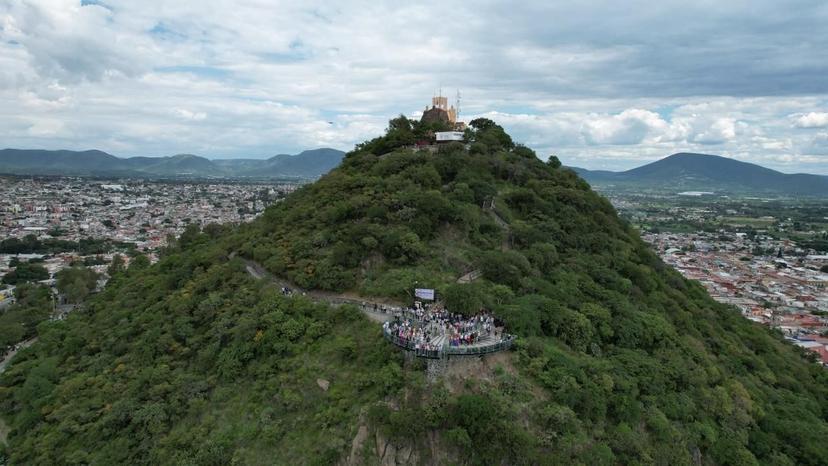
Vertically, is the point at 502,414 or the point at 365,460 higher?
the point at 502,414

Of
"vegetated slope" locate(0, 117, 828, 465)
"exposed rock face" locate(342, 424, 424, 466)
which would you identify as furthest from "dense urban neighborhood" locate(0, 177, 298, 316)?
"exposed rock face" locate(342, 424, 424, 466)

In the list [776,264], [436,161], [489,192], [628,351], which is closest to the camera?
[628,351]

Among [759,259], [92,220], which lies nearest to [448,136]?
[759,259]

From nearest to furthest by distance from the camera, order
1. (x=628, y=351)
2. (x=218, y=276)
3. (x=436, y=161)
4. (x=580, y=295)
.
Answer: (x=628, y=351) < (x=580, y=295) < (x=218, y=276) < (x=436, y=161)

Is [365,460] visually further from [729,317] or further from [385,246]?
[729,317]

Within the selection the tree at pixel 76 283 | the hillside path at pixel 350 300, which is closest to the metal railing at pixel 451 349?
the hillside path at pixel 350 300

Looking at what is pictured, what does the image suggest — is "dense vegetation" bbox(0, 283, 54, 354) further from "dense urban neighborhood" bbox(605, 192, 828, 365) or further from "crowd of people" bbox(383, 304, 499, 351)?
"dense urban neighborhood" bbox(605, 192, 828, 365)

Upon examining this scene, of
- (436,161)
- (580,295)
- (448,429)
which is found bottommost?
(448,429)

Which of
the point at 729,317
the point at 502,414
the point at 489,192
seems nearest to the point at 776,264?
the point at 729,317
